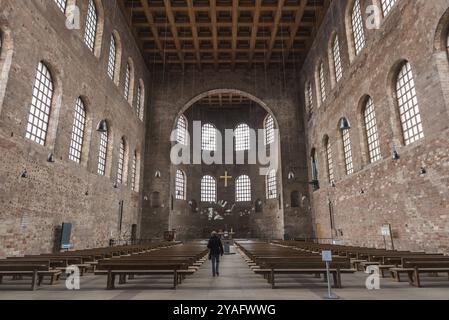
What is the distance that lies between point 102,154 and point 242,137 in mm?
19716

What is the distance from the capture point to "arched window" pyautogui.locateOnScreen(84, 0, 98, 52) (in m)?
14.3

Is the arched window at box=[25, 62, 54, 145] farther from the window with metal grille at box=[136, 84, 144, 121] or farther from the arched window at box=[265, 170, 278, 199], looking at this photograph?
the arched window at box=[265, 170, 278, 199]

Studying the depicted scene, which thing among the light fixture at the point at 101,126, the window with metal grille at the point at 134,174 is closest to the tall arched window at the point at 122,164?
the window with metal grille at the point at 134,174

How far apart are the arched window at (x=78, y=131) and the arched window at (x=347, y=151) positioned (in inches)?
537

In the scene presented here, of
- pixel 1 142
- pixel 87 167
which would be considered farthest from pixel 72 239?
pixel 1 142

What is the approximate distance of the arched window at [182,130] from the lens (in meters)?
30.6

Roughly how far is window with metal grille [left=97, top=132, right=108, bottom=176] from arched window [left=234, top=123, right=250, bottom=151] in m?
19.0

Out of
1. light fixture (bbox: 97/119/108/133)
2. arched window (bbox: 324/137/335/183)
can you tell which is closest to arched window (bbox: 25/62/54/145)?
light fixture (bbox: 97/119/108/133)

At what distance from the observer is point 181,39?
21938mm

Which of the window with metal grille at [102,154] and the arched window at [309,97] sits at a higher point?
→ the arched window at [309,97]

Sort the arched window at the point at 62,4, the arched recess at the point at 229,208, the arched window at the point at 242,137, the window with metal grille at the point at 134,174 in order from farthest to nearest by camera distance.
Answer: the arched window at the point at 242,137, the arched recess at the point at 229,208, the window with metal grille at the point at 134,174, the arched window at the point at 62,4

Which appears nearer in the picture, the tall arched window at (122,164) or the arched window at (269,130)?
the tall arched window at (122,164)

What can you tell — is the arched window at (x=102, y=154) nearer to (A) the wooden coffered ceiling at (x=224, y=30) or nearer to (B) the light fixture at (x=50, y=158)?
(B) the light fixture at (x=50, y=158)
